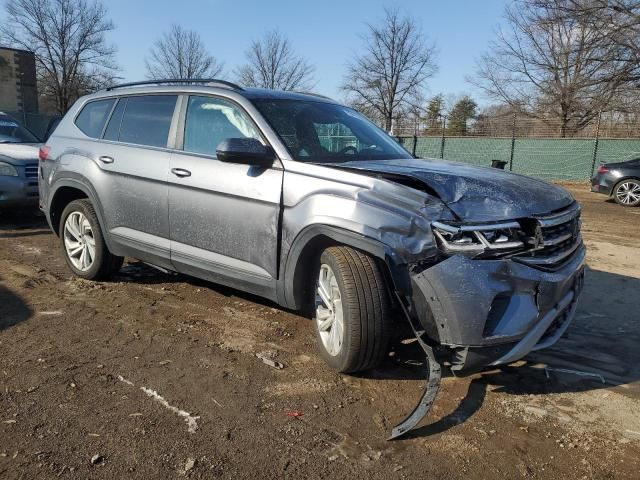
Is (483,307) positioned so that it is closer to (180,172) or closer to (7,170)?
(180,172)

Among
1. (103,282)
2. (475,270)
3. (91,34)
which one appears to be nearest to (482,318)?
(475,270)

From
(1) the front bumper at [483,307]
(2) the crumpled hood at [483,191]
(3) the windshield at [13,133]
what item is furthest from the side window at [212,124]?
(3) the windshield at [13,133]

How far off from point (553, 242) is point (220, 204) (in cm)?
222

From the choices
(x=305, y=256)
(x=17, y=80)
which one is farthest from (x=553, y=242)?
(x=17, y=80)

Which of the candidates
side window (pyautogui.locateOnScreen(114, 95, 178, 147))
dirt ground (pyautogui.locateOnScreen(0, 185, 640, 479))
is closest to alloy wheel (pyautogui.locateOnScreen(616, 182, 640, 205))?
dirt ground (pyautogui.locateOnScreen(0, 185, 640, 479))

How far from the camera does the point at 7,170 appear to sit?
7711 mm

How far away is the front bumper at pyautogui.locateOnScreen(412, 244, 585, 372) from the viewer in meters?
2.67

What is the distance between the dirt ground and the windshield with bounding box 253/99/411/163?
1.38m

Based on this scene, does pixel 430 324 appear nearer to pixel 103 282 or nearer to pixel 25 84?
pixel 103 282

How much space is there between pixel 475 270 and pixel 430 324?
370 millimetres

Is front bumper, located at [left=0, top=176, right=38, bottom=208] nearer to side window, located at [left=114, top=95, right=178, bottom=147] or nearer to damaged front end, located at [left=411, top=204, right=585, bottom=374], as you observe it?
side window, located at [left=114, top=95, right=178, bottom=147]

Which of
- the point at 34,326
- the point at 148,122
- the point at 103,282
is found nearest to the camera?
the point at 34,326

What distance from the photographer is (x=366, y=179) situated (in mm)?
3090

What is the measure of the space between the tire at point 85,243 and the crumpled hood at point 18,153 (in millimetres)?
3200
